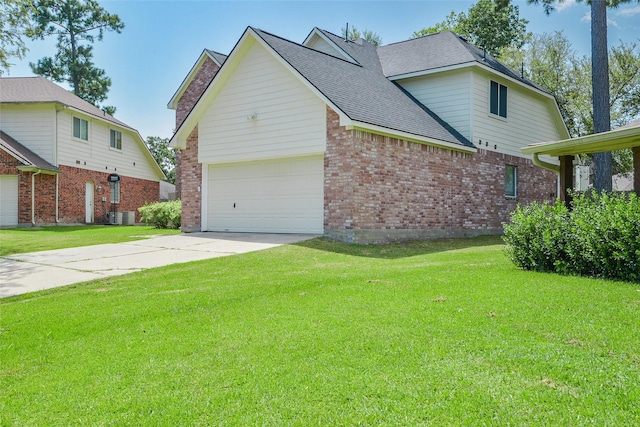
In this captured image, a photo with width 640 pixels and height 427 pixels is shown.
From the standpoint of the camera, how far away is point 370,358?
3658 mm

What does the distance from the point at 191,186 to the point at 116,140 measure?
12813 millimetres

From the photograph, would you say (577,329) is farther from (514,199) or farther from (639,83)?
(639,83)

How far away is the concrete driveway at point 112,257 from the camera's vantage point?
7.74 m

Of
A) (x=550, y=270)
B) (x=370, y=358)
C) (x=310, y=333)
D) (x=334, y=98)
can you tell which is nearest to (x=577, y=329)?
(x=370, y=358)

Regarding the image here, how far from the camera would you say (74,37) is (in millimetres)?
38781

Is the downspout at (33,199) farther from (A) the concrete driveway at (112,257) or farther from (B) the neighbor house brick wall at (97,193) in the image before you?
(A) the concrete driveway at (112,257)

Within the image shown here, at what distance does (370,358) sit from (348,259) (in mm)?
6020

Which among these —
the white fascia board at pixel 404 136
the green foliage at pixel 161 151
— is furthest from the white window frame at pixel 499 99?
the green foliage at pixel 161 151

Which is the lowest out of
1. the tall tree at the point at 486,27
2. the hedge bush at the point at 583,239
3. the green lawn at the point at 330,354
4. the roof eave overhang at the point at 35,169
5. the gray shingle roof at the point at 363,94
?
the green lawn at the point at 330,354

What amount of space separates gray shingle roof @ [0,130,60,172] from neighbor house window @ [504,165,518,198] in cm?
1929

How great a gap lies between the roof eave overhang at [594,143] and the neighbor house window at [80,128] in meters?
21.2

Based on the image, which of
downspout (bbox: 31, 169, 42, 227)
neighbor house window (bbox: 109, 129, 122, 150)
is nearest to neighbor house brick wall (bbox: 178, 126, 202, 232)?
downspout (bbox: 31, 169, 42, 227)

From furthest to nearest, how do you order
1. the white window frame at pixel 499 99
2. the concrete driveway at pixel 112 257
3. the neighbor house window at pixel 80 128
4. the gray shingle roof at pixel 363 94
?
the neighbor house window at pixel 80 128, the white window frame at pixel 499 99, the gray shingle roof at pixel 363 94, the concrete driveway at pixel 112 257

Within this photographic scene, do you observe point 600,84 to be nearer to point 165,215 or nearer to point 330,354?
point 330,354
